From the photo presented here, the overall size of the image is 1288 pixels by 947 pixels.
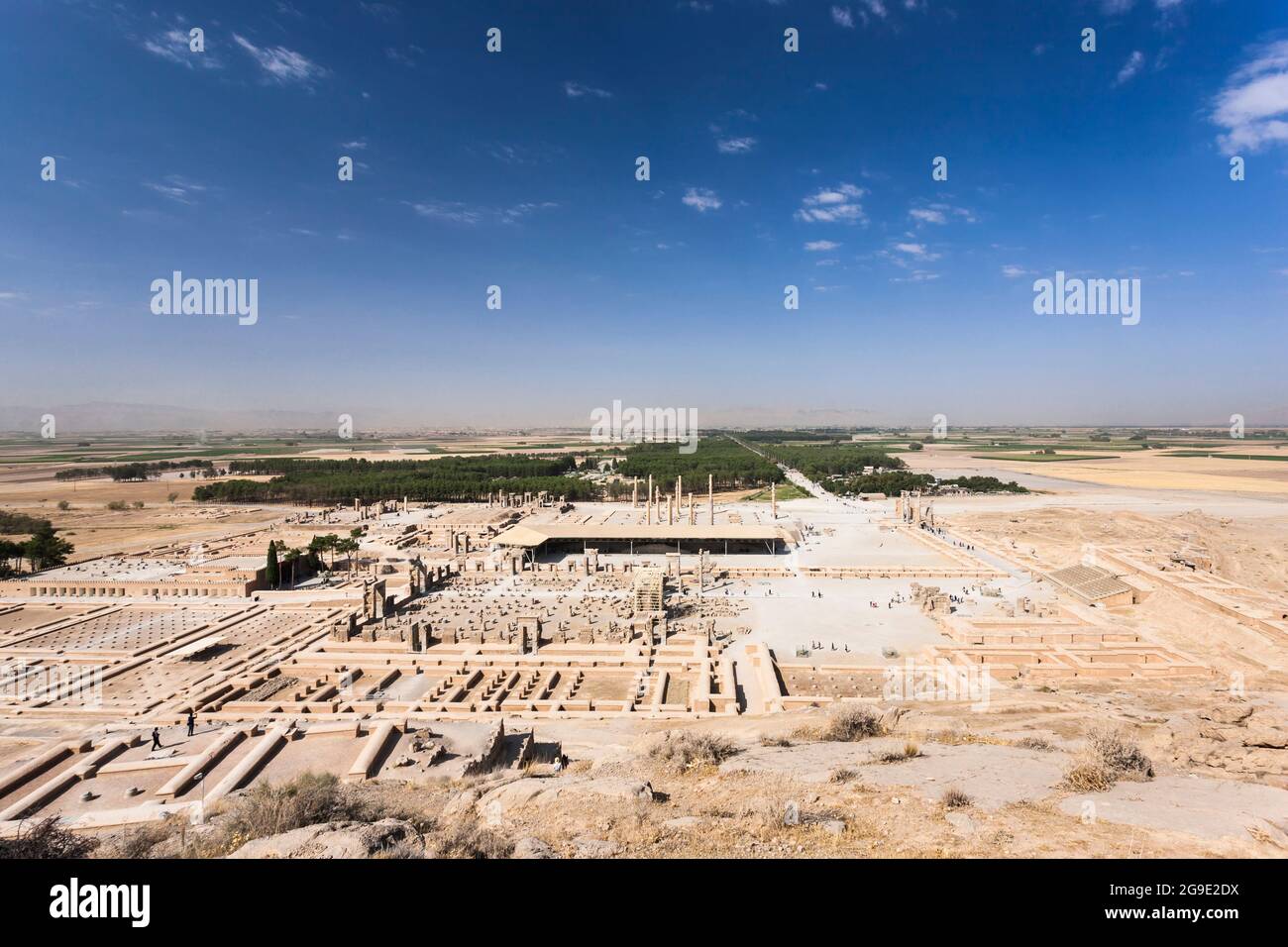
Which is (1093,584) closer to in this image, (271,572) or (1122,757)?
(1122,757)

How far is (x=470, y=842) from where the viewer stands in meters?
8.23

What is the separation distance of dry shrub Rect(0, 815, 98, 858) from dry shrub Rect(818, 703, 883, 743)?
14747 millimetres

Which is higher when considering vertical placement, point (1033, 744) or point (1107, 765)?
point (1107, 765)

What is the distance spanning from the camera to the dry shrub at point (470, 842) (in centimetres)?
759

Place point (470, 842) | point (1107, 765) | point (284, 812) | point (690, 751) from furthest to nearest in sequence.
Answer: point (690, 751), point (1107, 765), point (284, 812), point (470, 842)

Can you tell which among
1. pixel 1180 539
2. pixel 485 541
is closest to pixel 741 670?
pixel 485 541

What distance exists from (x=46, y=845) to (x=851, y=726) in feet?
51.5

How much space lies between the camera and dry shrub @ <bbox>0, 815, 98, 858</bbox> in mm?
7992

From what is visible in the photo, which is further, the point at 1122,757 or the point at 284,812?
the point at 1122,757

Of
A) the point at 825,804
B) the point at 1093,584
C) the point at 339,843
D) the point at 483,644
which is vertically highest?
the point at 339,843

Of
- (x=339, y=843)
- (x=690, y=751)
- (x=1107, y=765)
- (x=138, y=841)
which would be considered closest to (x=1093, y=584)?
(x=1107, y=765)

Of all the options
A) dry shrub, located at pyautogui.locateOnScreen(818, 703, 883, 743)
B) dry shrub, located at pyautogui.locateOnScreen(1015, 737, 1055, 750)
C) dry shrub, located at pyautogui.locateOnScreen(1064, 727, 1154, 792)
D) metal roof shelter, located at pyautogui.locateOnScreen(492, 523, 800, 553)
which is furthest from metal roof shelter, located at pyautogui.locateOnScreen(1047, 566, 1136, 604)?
dry shrub, located at pyautogui.locateOnScreen(1064, 727, 1154, 792)

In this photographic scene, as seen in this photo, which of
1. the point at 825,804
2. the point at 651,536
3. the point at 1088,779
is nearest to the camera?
the point at 825,804
